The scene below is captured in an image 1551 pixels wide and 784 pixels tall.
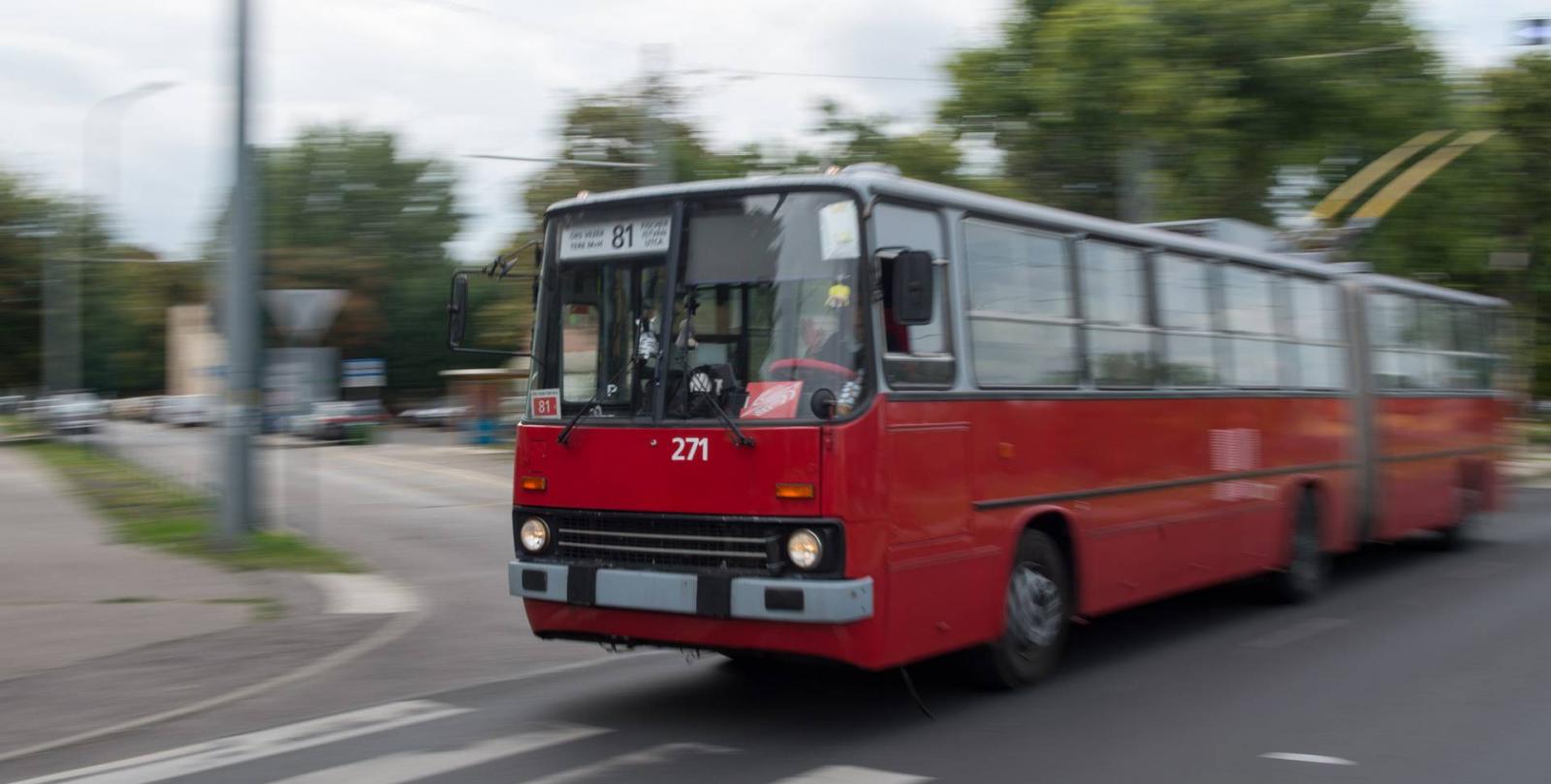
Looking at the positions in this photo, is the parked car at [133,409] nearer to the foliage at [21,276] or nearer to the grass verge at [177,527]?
the foliage at [21,276]

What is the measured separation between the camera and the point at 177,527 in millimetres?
16844

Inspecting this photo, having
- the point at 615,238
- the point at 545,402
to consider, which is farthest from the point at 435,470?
the point at 615,238

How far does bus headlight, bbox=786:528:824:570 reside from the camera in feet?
22.3

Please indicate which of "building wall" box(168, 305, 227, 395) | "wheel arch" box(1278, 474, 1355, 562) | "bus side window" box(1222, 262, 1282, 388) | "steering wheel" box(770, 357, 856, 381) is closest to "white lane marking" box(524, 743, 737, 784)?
"steering wheel" box(770, 357, 856, 381)

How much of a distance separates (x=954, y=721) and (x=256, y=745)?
3319mm

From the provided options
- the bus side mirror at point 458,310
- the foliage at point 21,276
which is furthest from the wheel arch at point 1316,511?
the foliage at point 21,276

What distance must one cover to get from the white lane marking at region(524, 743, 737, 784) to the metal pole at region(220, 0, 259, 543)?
9072mm

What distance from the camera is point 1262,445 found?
11148 millimetres

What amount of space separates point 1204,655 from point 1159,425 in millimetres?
1470

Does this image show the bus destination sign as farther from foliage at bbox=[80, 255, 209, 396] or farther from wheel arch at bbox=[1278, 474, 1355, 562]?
foliage at bbox=[80, 255, 209, 396]

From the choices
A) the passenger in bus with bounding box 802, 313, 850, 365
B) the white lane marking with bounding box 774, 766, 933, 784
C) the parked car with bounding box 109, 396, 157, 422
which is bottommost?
the white lane marking with bounding box 774, 766, 933, 784

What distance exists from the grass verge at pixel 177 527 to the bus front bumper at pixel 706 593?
272 inches

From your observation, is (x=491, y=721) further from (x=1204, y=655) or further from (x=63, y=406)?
(x=63, y=406)

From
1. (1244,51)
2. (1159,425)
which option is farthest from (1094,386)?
(1244,51)
